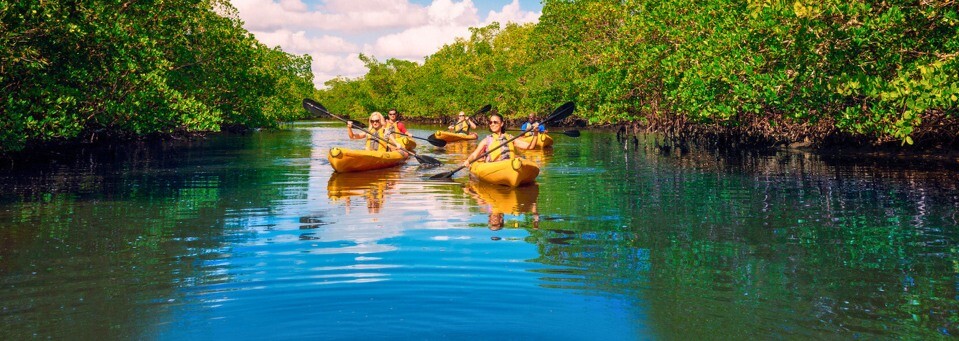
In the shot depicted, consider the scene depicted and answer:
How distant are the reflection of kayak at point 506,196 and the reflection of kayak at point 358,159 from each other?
10.3 ft

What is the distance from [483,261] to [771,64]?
39.5 ft

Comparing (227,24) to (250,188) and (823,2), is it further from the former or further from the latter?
(823,2)

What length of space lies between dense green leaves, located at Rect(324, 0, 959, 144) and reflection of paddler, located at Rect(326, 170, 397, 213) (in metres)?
6.92

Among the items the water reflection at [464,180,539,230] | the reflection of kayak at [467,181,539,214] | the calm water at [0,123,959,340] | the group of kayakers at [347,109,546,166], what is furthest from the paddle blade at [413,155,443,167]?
the calm water at [0,123,959,340]

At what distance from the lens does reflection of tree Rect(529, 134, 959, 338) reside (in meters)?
5.48

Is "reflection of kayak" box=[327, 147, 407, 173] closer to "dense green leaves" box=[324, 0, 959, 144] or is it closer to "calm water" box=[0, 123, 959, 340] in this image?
"calm water" box=[0, 123, 959, 340]

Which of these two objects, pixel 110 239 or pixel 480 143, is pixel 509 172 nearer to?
pixel 480 143

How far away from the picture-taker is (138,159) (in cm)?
2266

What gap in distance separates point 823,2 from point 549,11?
36.9 m

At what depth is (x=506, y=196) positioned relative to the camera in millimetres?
13336

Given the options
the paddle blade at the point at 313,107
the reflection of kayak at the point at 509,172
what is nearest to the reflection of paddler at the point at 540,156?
the paddle blade at the point at 313,107

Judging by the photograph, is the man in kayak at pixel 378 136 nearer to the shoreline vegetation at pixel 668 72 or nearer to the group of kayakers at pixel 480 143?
the group of kayakers at pixel 480 143

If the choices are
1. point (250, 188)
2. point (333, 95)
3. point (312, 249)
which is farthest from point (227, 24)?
point (333, 95)

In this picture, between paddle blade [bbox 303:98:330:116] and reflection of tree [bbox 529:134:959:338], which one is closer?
reflection of tree [bbox 529:134:959:338]
